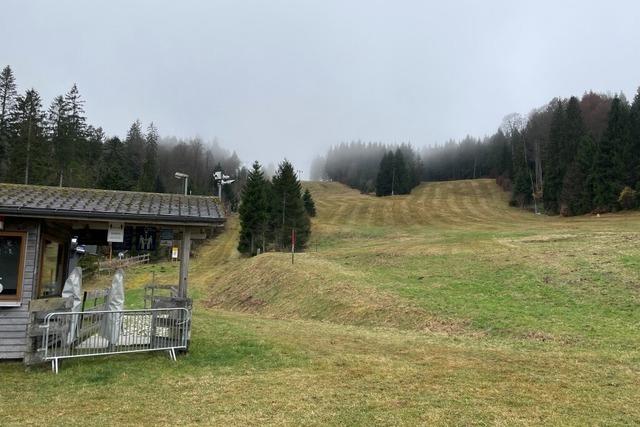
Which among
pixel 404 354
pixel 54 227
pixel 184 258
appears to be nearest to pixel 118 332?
pixel 184 258

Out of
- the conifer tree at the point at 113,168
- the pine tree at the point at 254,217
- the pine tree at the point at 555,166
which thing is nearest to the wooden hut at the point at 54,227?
the pine tree at the point at 254,217

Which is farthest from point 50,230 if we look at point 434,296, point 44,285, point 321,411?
point 434,296

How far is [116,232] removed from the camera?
11219 mm

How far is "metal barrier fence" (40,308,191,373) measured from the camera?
9844 millimetres

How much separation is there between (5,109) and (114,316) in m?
64.7

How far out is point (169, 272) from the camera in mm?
45219

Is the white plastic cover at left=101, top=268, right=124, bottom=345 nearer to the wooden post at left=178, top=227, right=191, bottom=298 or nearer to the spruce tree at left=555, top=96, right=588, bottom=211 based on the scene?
the wooden post at left=178, top=227, right=191, bottom=298

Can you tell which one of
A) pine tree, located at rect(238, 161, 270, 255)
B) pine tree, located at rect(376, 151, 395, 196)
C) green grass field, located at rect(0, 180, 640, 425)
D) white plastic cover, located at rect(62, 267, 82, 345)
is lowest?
green grass field, located at rect(0, 180, 640, 425)

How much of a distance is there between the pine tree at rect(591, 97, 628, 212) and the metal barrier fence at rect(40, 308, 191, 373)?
54.0 metres

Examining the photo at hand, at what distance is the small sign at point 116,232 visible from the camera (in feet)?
36.5

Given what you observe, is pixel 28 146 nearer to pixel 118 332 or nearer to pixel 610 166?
pixel 118 332

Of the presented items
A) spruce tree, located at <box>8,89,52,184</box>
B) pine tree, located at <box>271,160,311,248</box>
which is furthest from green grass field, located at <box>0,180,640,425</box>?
spruce tree, located at <box>8,89,52,184</box>

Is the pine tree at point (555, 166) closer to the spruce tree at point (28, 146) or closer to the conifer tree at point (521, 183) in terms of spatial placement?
the conifer tree at point (521, 183)

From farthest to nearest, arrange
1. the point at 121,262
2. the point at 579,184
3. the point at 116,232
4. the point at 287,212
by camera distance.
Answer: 1. the point at 579,184
2. the point at 287,212
3. the point at 121,262
4. the point at 116,232
